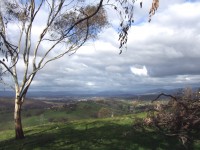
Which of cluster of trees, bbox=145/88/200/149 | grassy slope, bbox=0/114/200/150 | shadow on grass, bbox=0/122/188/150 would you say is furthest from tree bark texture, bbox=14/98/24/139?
cluster of trees, bbox=145/88/200/149

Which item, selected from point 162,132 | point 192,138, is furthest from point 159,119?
point 192,138

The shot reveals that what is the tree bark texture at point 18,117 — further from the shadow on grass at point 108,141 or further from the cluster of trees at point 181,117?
the cluster of trees at point 181,117

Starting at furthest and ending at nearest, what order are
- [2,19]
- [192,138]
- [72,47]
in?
[72,47] < [2,19] < [192,138]

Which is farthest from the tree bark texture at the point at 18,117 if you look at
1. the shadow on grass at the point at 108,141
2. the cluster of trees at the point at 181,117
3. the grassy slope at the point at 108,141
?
the cluster of trees at the point at 181,117

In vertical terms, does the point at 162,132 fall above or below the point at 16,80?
below

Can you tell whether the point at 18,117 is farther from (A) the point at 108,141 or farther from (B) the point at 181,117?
(B) the point at 181,117

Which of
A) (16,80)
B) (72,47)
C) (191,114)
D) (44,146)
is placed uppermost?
(72,47)

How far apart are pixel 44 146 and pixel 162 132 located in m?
7.19

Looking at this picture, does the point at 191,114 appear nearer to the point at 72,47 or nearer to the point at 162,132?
the point at 162,132

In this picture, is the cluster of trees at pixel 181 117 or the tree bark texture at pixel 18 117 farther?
the tree bark texture at pixel 18 117

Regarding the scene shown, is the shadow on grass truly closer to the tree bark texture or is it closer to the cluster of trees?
the cluster of trees

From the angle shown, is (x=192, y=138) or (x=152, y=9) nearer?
(x=152, y=9)

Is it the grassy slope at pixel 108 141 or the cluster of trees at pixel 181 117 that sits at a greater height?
the cluster of trees at pixel 181 117

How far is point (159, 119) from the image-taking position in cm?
2228
